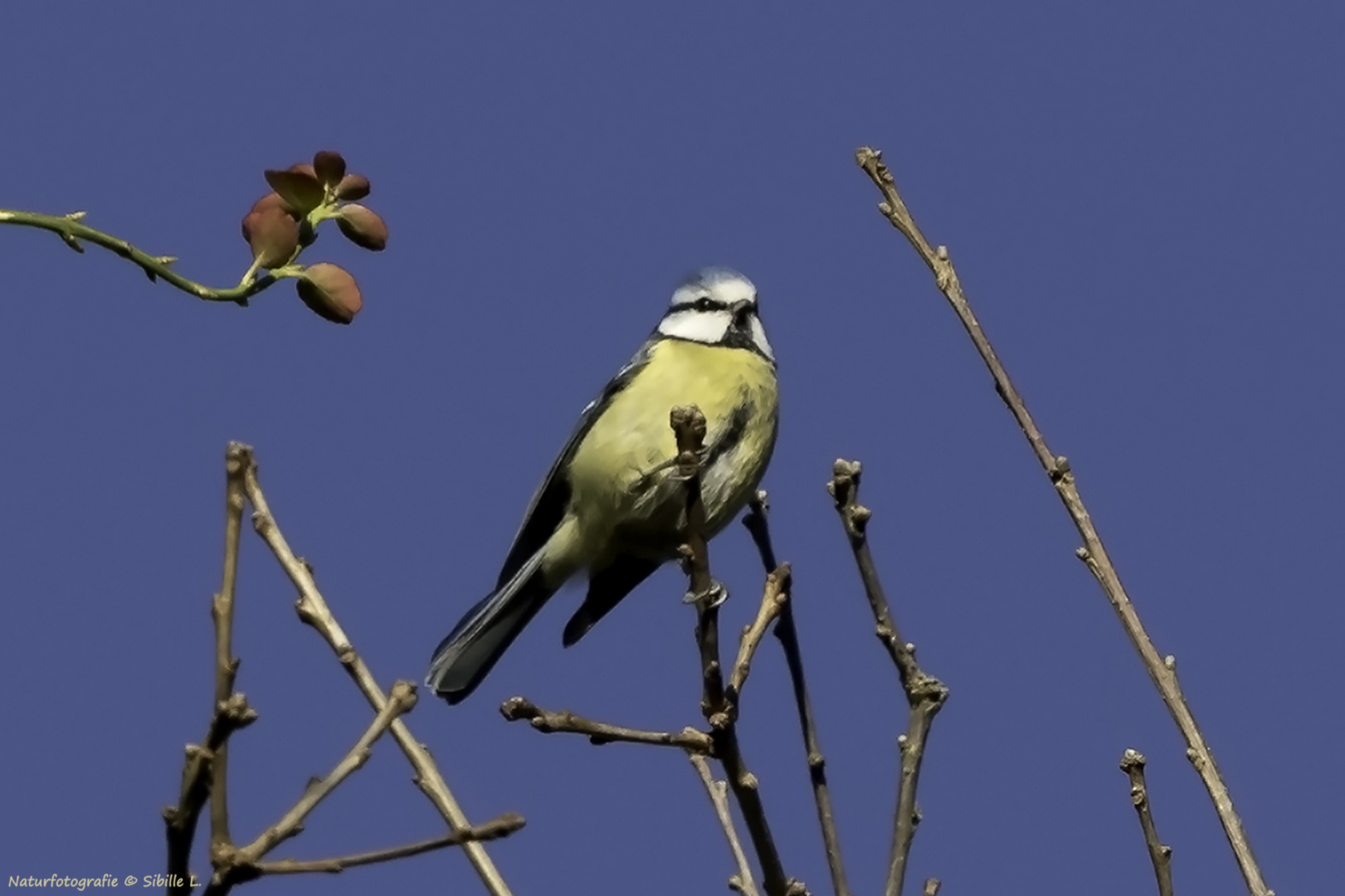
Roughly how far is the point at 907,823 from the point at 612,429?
2.46m

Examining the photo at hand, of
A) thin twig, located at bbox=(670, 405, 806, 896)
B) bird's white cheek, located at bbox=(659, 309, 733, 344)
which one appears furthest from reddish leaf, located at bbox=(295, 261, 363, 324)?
bird's white cheek, located at bbox=(659, 309, 733, 344)

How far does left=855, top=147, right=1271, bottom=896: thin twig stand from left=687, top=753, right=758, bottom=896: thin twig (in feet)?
2.20

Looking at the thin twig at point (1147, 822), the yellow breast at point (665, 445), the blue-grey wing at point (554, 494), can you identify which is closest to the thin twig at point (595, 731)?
the thin twig at point (1147, 822)

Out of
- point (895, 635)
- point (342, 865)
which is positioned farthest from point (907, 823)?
point (342, 865)

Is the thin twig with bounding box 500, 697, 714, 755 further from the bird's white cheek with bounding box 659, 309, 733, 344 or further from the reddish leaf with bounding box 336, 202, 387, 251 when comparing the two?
the bird's white cheek with bounding box 659, 309, 733, 344

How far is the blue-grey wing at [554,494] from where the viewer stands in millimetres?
4816

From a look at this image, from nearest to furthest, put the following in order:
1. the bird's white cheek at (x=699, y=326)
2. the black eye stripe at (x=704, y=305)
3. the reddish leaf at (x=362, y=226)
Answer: the reddish leaf at (x=362, y=226)
the bird's white cheek at (x=699, y=326)
the black eye stripe at (x=704, y=305)

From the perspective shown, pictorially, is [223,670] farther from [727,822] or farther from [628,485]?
[628,485]

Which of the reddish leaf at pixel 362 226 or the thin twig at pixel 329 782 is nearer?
the thin twig at pixel 329 782

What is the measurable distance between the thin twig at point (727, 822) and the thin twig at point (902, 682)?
32cm

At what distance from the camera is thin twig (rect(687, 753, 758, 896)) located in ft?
8.18

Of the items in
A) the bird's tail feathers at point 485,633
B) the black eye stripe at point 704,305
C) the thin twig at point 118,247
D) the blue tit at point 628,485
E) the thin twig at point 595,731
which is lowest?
the thin twig at point 595,731

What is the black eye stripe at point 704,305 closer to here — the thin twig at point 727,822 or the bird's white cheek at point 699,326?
the bird's white cheek at point 699,326

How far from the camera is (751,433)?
15.1ft
